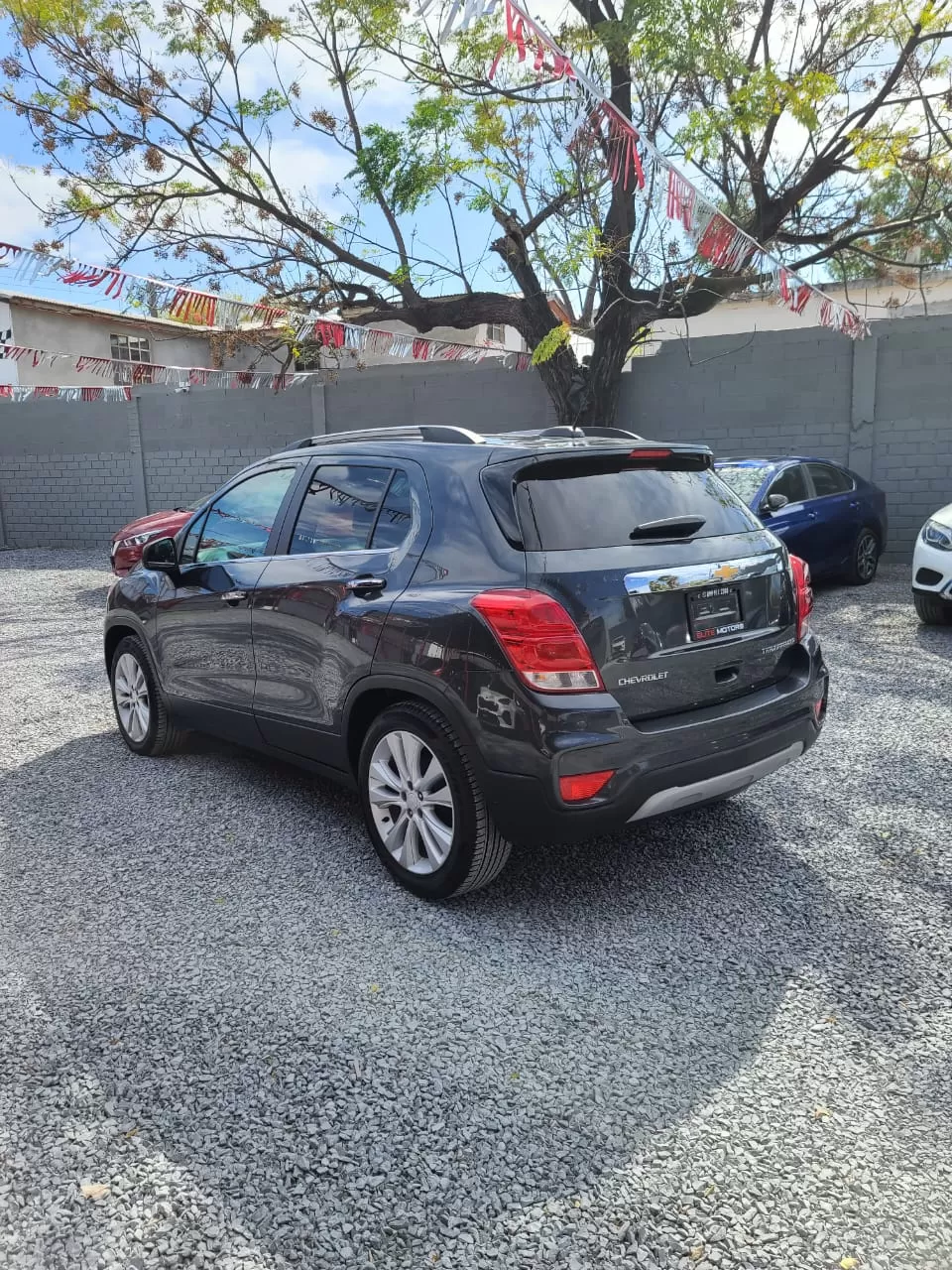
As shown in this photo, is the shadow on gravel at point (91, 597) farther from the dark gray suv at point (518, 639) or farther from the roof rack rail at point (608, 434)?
the roof rack rail at point (608, 434)

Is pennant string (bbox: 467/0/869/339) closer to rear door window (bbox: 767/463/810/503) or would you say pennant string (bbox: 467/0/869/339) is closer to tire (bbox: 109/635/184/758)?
rear door window (bbox: 767/463/810/503)

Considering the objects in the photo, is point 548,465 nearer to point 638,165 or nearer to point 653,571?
point 653,571

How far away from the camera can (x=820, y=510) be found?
965 cm

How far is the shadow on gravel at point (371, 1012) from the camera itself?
2.18 m

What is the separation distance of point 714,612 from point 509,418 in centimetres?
1073

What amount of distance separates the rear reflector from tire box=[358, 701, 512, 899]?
1.07 feet

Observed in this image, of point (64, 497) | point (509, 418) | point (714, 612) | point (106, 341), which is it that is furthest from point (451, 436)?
point (106, 341)

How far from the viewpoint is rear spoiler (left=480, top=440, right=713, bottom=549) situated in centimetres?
329

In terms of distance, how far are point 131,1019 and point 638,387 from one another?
37.4ft

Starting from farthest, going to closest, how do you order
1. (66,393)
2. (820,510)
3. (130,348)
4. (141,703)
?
(130,348) → (66,393) → (820,510) → (141,703)

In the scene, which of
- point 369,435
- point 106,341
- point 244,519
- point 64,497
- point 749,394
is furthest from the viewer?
point 106,341

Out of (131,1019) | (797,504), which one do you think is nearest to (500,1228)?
(131,1019)

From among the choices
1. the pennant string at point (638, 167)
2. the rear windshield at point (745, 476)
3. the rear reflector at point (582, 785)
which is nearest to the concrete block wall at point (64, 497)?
the pennant string at point (638, 167)

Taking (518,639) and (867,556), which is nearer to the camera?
(518,639)
